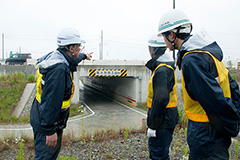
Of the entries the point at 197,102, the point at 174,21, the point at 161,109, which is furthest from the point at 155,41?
the point at 197,102

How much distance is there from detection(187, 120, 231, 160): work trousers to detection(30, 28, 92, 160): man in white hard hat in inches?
66.6

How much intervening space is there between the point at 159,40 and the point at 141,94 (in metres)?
12.3

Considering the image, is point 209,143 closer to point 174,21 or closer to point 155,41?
point 174,21

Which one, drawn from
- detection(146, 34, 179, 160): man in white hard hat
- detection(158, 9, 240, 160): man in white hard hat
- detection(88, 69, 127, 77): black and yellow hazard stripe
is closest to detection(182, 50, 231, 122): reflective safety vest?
detection(158, 9, 240, 160): man in white hard hat

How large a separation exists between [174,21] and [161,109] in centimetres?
129

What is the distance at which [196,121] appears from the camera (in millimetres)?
1831

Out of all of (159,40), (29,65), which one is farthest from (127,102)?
(159,40)

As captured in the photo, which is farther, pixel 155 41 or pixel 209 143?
pixel 155 41

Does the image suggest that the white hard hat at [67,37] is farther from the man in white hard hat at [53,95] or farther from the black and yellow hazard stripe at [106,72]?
the black and yellow hazard stripe at [106,72]

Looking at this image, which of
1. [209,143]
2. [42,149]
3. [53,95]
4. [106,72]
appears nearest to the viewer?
[209,143]

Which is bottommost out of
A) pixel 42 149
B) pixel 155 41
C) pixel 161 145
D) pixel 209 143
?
pixel 161 145

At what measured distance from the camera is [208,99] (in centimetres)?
162

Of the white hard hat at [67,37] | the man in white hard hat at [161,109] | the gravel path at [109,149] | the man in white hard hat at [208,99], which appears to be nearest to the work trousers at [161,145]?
the man in white hard hat at [161,109]

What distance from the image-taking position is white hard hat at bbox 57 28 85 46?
290 centimetres
